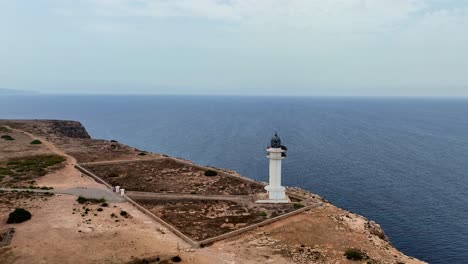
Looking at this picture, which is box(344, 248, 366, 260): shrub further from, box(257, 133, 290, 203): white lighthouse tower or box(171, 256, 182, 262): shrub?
box(257, 133, 290, 203): white lighthouse tower

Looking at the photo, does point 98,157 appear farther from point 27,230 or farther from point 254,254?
point 254,254

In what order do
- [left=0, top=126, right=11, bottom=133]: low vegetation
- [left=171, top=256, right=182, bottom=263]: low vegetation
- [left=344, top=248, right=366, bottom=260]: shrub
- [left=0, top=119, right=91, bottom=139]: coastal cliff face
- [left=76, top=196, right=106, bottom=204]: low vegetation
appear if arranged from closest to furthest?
[left=171, top=256, right=182, bottom=263]: low vegetation
[left=344, top=248, right=366, bottom=260]: shrub
[left=76, top=196, right=106, bottom=204]: low vegetation
[left=0, top=126, right=11, bottom=133]: low vegetation
[left=0, top=119, right=91, bottom=139]: coastal cliff face

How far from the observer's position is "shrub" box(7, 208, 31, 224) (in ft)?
114

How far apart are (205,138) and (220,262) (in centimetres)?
12039

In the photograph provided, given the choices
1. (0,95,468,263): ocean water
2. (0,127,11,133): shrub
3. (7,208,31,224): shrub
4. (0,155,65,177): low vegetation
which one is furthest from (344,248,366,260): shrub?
(0,127,11,133): shrub

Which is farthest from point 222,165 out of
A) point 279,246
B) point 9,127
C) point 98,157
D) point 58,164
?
point 279,246

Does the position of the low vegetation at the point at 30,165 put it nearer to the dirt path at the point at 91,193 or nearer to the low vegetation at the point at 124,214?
the dirt path at the point at 91,193

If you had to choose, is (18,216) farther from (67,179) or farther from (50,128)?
(50,128)

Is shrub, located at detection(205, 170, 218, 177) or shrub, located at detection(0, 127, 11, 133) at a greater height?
shrub, located at detection(0, 127, 11, 133)

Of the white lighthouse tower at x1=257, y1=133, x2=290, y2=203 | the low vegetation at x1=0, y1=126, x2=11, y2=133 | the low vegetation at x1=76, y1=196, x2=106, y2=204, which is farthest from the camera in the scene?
the low vegetation at x1=0, y1=126, x2=11, y2=133

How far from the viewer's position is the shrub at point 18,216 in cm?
3481

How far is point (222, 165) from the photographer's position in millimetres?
98938

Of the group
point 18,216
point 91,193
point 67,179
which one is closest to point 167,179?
point 91,193

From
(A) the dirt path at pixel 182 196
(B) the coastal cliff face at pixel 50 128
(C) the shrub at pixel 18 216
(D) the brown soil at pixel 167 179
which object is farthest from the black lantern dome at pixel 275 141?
(B) the coastal cliff face at pixel 50 128
